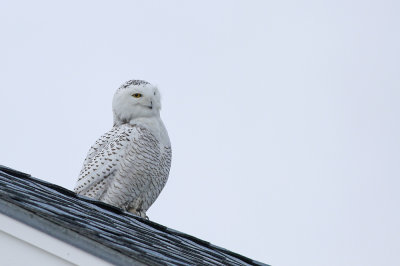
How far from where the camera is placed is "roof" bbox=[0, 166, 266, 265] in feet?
13.0

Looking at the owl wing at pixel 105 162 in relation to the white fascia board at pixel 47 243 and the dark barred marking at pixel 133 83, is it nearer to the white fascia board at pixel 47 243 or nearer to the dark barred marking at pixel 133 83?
the dark barred marking at pixel 133 83

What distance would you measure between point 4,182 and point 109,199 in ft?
19.2

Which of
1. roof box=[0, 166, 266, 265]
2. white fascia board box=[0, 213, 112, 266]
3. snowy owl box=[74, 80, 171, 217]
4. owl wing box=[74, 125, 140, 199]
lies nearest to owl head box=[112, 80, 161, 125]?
snowy owl box=[74, 80, 171, 217]

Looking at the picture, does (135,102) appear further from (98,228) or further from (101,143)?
(98,228)

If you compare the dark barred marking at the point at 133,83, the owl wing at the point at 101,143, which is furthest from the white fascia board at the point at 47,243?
the dark barred marking at the point at 133,83

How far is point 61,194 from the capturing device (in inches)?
241

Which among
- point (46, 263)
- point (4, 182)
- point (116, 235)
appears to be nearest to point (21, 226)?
point (46, 263)

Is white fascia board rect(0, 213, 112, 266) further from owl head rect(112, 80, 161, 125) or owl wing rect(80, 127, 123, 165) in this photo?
owl head rect(112, 80, 161, 125)

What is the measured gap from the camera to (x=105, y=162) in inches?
433

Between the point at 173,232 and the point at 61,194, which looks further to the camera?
the point at 173,232

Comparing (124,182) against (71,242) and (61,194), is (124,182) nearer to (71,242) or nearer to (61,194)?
(61,194)

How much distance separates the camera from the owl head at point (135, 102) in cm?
1123

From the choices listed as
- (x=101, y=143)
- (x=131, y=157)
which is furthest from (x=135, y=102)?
(x=131, y=157)

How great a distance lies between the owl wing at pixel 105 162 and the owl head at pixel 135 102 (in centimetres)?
17
